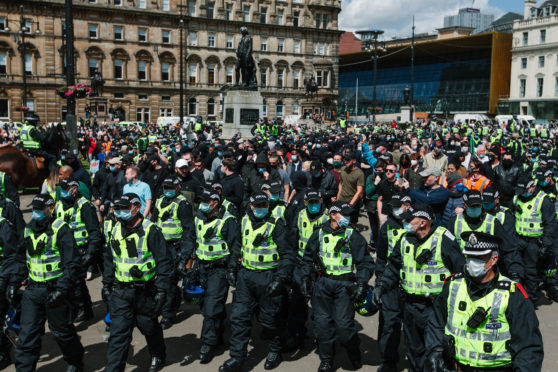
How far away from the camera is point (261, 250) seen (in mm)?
6277

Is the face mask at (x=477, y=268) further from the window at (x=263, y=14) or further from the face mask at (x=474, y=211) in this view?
the window at (x=263, y=14)

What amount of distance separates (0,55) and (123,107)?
13.7m

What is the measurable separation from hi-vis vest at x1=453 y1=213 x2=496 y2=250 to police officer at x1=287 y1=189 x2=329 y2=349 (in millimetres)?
1605

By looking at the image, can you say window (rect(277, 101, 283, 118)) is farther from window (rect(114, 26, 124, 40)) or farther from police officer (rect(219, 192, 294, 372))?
police officer (rect(219, 192, 294, 372))

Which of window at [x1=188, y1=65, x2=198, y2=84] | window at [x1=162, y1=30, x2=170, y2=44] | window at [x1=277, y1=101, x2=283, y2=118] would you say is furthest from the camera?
window at [x1=277, y1=101, x2=283, y2=118]

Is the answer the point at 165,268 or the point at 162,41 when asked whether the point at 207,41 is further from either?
the point at 165,268

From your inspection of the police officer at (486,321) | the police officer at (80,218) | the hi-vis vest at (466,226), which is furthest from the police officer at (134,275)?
the hi-vis vest at (466,226)

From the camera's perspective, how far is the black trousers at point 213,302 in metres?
6.28

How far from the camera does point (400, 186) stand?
873cm

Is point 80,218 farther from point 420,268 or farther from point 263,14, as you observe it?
point 263,14

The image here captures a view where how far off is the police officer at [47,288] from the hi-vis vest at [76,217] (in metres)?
1.48

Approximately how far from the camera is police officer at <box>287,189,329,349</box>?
6586 millimetres

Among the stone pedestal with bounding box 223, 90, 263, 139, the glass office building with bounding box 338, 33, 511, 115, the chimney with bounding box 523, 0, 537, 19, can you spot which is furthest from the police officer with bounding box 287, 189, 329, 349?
the chimney with bounding box 523, 0, 537, 19

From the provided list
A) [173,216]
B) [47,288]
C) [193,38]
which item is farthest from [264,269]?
[193,38]
